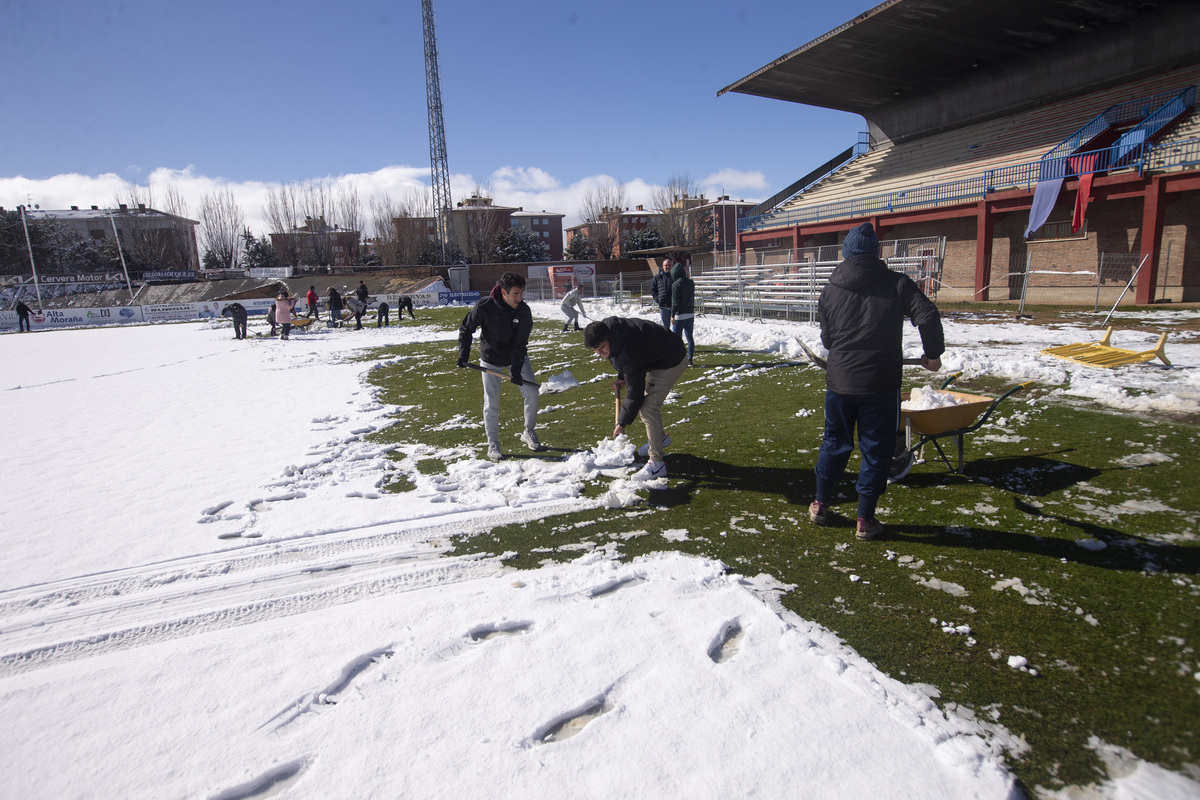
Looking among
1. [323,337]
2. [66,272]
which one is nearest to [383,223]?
[66,272]

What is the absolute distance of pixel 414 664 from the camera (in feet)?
9.37

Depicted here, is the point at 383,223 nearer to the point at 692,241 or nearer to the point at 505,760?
the point at 692,241

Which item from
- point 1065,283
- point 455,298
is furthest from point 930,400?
point 455,298

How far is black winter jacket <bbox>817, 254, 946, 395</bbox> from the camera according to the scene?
3.51 meters

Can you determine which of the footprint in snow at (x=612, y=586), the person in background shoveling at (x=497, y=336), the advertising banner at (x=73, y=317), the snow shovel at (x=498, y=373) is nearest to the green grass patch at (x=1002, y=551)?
the footprint in snow at (x=612, y=586)

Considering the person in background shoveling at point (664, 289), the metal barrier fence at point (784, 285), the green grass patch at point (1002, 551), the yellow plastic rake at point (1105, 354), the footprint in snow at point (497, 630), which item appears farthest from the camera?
the metal barrier fence at point (784, 285)

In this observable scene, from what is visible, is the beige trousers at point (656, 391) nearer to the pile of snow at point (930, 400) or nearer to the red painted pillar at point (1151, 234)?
the pile of snow at point (930, 400)

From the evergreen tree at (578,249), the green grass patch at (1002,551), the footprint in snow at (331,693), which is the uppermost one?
the evergreen tree at (578,249)

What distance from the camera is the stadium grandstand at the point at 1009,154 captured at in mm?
16766

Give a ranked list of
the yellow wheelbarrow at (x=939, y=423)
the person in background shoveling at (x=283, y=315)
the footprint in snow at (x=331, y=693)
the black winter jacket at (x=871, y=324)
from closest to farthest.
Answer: the footprint in snow at (x=331, y=693) → the black winter jacket at (x=871, y=324) → the yellow wheelbarrow at (x=939, y=423) → the person in background shoveling at (x=283, y=315)

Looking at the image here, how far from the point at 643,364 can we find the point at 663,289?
6.66 metres

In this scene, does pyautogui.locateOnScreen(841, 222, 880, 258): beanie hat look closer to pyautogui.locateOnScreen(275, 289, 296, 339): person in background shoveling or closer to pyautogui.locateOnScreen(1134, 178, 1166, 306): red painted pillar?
pyautogui.locateOnScreen(1134, 178, 1166, 306): red painted pillar

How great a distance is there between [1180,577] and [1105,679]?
1.05 metres

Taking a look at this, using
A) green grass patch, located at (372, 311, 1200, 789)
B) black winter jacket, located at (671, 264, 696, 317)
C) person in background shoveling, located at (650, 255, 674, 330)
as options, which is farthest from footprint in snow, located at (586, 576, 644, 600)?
person in background shoveling, located at (650, 255, 674, 330)
